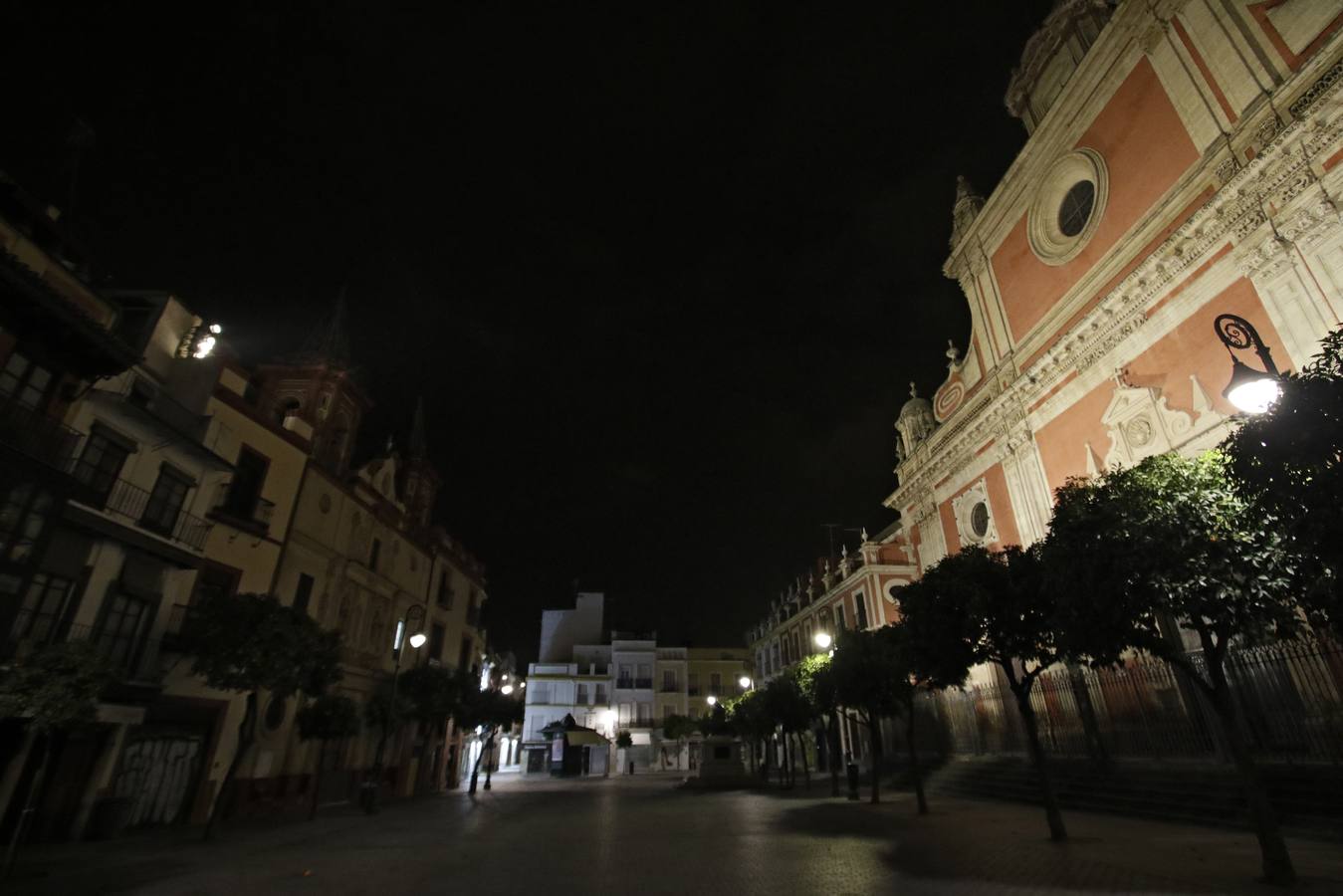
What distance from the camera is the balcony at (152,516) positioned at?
50.1 ft

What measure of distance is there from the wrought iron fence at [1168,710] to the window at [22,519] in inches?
891

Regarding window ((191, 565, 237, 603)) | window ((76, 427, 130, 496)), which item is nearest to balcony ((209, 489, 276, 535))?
window ((191, 565, 237, 603))

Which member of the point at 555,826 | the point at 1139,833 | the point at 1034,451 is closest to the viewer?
the point at 1139,833

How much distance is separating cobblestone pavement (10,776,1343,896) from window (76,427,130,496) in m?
7.67

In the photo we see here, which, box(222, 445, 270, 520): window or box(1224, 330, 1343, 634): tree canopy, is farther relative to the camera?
box(222, 445, 270, 520): window

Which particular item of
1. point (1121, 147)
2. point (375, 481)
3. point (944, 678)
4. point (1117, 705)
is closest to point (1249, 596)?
point (944, 678)

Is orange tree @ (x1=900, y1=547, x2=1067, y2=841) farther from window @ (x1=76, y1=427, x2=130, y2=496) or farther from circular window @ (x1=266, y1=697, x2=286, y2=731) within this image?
circular window @ (x1=266, y1=697, x2=286, y2=731)

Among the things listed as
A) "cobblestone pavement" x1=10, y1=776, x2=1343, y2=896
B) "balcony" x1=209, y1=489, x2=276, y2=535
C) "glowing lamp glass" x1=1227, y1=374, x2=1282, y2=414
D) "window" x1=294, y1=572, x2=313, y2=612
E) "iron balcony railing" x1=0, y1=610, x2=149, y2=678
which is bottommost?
"cobblestone pavement" x1=10, y1=776, x2=1343, y2=896

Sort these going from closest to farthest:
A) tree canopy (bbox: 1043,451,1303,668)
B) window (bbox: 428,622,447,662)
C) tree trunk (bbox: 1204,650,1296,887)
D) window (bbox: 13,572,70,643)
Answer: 1. tree trunk (bbox: 1204,650,1296,887)
2. tree canopy (bbox: 1043,451,1303,668)
3. window (bbox: 13,572,70,643)
4. window (bbox: 428,622,447,662)

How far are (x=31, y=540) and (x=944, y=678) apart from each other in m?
19.1

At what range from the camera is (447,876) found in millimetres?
9461

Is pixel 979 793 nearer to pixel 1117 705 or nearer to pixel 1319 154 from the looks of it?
pixel 1117 705

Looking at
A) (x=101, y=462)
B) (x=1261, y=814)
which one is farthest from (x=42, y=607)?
(x=1261, y=814)

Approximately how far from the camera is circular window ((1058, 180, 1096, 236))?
22141 mm
